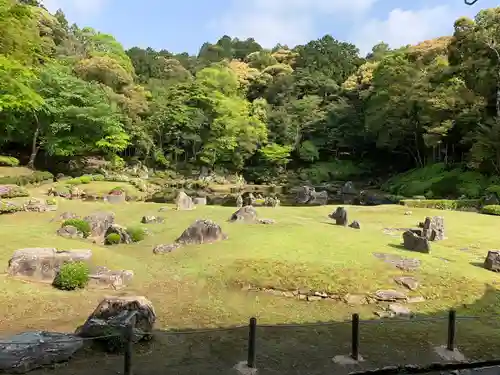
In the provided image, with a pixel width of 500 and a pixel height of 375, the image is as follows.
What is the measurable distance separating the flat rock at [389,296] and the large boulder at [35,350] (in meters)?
7.32

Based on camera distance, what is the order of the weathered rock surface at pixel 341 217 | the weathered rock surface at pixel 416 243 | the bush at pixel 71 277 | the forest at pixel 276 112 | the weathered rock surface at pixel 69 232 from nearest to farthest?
the bush at pixel 71 277, the weathered rock surface at pixel 416 243, the weathered rock surface at pixel 69 232, the weathered rock surface at pixel 341 217, the forest at pixel 276 112

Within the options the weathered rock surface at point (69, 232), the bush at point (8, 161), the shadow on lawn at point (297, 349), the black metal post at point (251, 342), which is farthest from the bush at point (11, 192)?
the black metal post at point (251, 342)

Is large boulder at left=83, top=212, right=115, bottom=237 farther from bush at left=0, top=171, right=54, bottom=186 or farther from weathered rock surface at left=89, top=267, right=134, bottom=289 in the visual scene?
bush at left=0, top=171, right=54, bottom=186

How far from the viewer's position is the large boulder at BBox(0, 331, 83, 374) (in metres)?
6.95

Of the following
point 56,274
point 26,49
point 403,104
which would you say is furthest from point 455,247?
point 403,104

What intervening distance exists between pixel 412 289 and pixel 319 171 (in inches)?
1643

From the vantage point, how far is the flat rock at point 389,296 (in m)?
11.1

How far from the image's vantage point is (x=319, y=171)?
52.8 m

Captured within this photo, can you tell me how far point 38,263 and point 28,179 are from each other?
74.0 ft

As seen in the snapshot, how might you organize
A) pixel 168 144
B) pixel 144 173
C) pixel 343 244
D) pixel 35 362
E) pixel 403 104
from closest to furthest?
pixel 35 362, pixel 343 244, pixel 403 104, pixel 144 173, pixel 168 144

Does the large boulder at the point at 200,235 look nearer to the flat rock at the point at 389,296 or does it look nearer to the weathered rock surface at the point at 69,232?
the weathered rock surface at the point at 69,232

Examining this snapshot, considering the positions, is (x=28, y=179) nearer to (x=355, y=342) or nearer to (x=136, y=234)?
(x=136, y=234)

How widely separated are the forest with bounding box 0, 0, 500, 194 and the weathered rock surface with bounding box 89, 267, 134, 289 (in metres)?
20.5

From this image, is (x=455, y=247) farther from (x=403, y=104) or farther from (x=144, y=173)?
(x=144, y=173)
